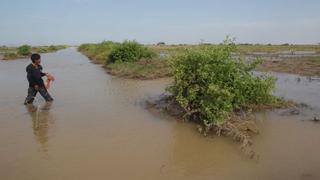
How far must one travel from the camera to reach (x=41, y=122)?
8.43 meters

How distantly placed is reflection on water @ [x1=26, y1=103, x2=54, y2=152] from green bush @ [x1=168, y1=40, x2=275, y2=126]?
9.62 feet

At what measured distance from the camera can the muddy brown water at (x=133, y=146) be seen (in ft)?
17.8

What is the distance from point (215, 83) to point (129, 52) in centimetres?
1491

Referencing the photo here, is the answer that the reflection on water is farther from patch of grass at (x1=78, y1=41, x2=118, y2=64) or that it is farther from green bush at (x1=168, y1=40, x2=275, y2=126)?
patch of grass at (x1=78, y1=41, x2=118, y2=64)

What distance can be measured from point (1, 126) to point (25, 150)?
77.2 inches

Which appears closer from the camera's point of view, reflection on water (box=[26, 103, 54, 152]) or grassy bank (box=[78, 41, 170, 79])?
reflection on water (box=[26, 103, 54, 152])

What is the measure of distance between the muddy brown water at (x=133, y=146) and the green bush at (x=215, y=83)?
0.54 meters

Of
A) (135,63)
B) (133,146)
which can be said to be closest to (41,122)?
(133,146)

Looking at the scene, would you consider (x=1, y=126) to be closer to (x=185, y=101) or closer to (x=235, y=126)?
(x=185, y=101)

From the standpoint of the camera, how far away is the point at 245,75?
27.7ft

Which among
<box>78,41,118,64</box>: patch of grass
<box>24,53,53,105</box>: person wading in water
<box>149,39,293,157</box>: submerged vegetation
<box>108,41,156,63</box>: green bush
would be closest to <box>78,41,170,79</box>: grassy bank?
<box>108,41,156,63</box>: green bush

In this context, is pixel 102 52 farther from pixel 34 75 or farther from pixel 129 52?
pixel 34 75

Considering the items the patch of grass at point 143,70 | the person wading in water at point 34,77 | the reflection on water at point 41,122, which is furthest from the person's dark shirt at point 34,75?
the patch of grass at point 143,70

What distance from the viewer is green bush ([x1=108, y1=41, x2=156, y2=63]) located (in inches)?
874
